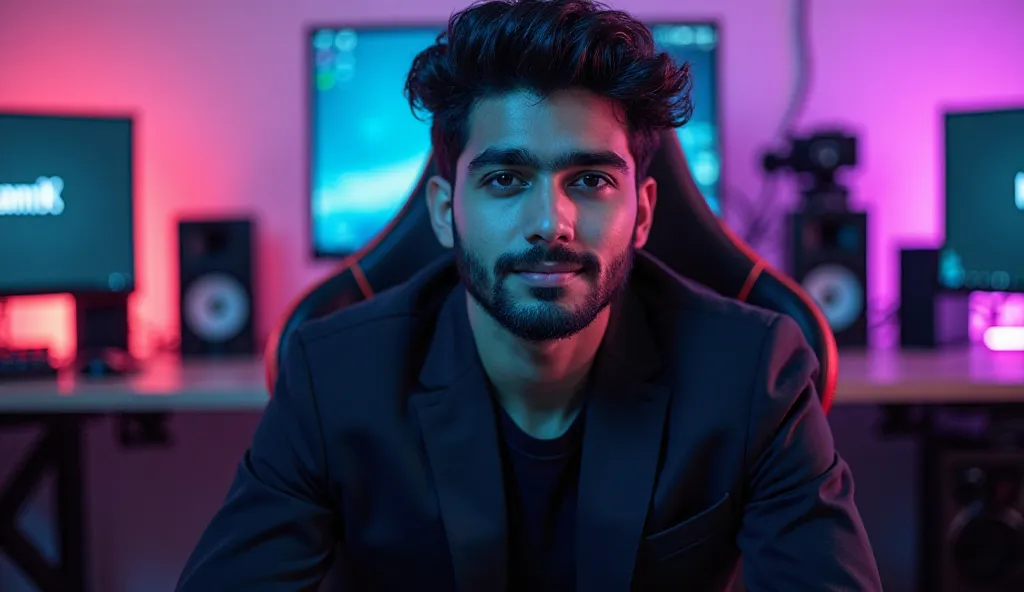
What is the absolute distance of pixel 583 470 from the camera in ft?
3.61

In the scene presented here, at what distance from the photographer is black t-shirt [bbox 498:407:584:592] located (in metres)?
1.13

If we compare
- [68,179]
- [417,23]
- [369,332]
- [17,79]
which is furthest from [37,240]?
[369,332]

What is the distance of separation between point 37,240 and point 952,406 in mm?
2118

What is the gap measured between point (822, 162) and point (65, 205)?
1.81 metres

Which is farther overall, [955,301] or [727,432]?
[955,301]

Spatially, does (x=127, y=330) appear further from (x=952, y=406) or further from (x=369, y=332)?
(x=952, y=406)

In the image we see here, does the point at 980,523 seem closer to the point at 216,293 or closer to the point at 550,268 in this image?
the point at 550,268

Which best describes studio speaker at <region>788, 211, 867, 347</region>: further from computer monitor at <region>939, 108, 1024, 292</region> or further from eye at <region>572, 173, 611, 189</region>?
eye at <region>572, 173, 611, 189</region>

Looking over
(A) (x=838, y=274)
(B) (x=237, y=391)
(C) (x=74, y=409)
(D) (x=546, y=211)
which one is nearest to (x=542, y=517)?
(D) (x=546, y=211)

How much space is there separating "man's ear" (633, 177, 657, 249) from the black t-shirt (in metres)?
0.30

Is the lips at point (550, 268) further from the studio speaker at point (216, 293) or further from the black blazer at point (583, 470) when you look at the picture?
the studio speaker at point (216, 293)

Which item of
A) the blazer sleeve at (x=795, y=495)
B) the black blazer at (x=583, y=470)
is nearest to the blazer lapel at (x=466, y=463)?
the black blazer at (x=583, y=470)

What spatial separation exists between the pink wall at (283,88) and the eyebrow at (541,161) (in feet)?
4.64

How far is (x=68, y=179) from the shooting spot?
2.07m
